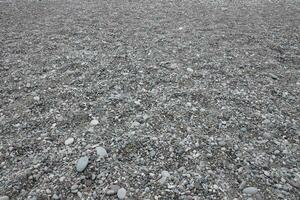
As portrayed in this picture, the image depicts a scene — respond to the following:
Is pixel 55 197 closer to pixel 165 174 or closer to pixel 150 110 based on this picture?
pixel 165 174

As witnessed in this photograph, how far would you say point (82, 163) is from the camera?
366 cm

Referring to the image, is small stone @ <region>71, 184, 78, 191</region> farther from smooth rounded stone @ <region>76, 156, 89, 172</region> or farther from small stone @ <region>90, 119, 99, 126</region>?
small stone @ <region>90, 119, 99, 126</region>

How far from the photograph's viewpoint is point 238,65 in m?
6.27

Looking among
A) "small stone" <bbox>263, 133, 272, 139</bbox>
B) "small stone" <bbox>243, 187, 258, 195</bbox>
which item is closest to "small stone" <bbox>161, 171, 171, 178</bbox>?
"small stone" <bbox>243, 187, 258, 195</bbox>

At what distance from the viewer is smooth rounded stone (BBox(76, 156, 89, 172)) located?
3.59m

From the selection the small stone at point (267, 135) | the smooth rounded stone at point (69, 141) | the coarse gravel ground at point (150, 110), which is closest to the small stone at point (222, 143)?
the coarse gravel ground at point (150, 110)

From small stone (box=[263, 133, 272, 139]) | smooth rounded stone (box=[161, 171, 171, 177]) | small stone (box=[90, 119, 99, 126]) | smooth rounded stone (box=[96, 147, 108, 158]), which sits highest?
small stone (box=[90, 119, 99, 126])

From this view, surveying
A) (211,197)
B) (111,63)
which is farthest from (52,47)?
(211,197)

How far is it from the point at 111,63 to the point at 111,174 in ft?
11.5

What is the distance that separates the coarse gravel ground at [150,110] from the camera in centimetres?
343

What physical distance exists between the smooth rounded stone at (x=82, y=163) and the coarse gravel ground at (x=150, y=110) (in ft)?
0.05

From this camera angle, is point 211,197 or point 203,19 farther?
point 203,19

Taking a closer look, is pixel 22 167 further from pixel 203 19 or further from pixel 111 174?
pixel 203 19

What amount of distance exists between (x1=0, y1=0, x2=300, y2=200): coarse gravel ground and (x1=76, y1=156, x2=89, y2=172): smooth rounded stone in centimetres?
2
